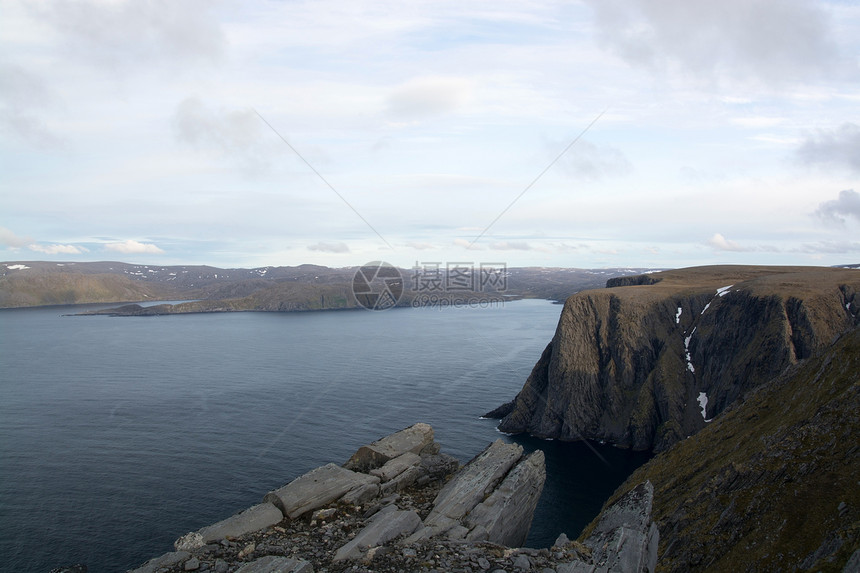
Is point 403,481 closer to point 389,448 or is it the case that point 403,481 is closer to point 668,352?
point 389,448

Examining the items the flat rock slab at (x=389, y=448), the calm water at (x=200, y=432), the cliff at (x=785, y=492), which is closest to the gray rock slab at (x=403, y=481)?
the flat rock slab at (x=389, y=448)

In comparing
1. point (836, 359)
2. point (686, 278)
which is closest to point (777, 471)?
point (836, 359)

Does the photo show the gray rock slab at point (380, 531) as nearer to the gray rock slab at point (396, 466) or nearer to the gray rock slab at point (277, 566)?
the gray rock slab at point (277, 566)

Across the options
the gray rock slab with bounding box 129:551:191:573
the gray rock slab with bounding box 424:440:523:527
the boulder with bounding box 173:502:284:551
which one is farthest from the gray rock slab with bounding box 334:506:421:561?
the gray rock slab with bounding box 129:551:191:573

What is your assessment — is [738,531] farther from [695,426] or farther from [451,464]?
[695,426]

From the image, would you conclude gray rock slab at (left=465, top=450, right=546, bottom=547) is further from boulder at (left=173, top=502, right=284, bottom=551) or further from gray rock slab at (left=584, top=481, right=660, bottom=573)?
boulder at (left=173, top=502, right=284, bottom=551)

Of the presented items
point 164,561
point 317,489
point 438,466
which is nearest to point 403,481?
point 438,466
